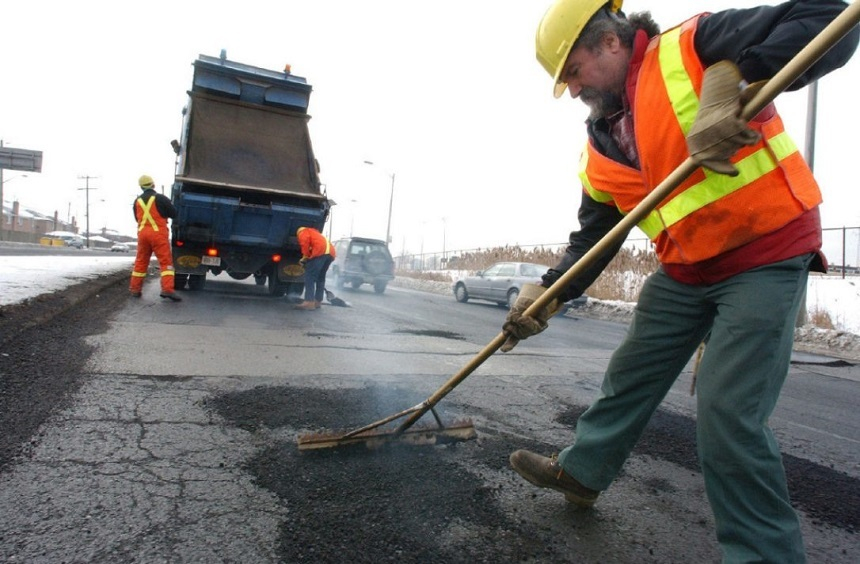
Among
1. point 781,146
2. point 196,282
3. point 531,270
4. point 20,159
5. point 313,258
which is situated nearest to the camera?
point 781,146

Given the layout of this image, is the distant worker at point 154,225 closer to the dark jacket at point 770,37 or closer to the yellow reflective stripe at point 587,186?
the yellow reflective stripe at point 587,186

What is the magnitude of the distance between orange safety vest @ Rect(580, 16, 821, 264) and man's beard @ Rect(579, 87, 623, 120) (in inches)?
6.8

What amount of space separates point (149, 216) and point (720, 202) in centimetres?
794

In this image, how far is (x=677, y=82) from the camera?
1.57 m

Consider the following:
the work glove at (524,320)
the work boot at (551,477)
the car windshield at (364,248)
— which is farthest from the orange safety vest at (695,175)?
the car windshield at (364,248)

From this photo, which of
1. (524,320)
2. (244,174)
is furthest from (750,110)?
(244,174)

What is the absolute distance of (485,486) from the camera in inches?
86.0

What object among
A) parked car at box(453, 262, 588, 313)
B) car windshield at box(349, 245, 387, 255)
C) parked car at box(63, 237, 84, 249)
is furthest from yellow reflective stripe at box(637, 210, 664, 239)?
parked car at box(63, 237, 84, 249)

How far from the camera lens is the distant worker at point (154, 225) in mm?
7820

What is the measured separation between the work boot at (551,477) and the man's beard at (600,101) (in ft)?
4.20

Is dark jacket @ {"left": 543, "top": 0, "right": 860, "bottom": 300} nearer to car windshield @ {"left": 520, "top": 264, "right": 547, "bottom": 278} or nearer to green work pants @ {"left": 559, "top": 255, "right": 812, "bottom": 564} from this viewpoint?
green work pants @ {"left": 559, "top": 255, "right": 812, "bottom": 564}

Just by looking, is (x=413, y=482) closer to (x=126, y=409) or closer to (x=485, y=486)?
(x=485, y=486)

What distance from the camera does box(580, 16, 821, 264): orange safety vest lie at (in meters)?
1.48

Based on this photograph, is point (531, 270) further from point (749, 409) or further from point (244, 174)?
point (749, 409)
